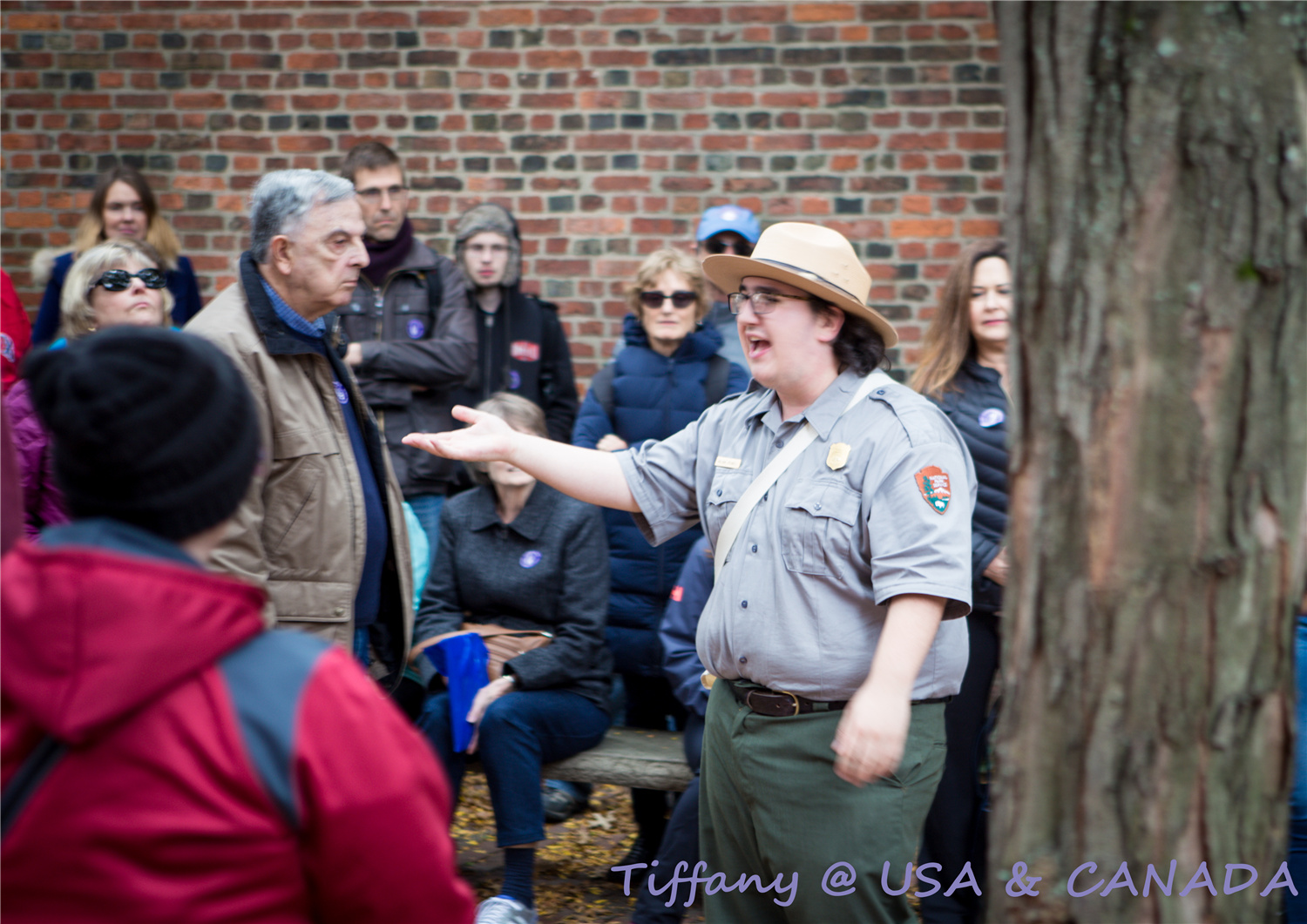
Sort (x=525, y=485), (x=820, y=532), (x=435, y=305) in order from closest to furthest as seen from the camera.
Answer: (x=820, y=532)
(x=525, y=485)
(x=435, y=305)

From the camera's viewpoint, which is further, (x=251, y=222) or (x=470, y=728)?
(x=470, y=728)

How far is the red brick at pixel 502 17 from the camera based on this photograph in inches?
228

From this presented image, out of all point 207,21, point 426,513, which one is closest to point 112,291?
point 426,513

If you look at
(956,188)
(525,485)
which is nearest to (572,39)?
(956,188)

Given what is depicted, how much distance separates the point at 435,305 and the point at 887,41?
2.51 metres

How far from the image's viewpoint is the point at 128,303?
363 centimetres

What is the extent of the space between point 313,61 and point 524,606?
3.36 m

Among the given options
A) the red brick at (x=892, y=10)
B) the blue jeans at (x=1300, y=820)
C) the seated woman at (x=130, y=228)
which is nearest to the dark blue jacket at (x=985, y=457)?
the blue jeans at (x=1300, y=820)

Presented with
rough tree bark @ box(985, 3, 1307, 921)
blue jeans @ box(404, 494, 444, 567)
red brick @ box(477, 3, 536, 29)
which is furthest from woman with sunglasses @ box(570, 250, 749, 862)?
rough tree bark @ box(985, 3, 1307, 921)

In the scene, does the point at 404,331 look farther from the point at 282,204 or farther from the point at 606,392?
the point at 282,204

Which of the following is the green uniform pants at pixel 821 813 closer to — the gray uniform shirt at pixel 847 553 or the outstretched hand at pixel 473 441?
the gray uniform shirt at pixel 847 553

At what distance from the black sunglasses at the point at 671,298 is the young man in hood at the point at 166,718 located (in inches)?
128

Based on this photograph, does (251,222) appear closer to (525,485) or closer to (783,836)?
(525,485)

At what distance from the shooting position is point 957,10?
18.3 ft
